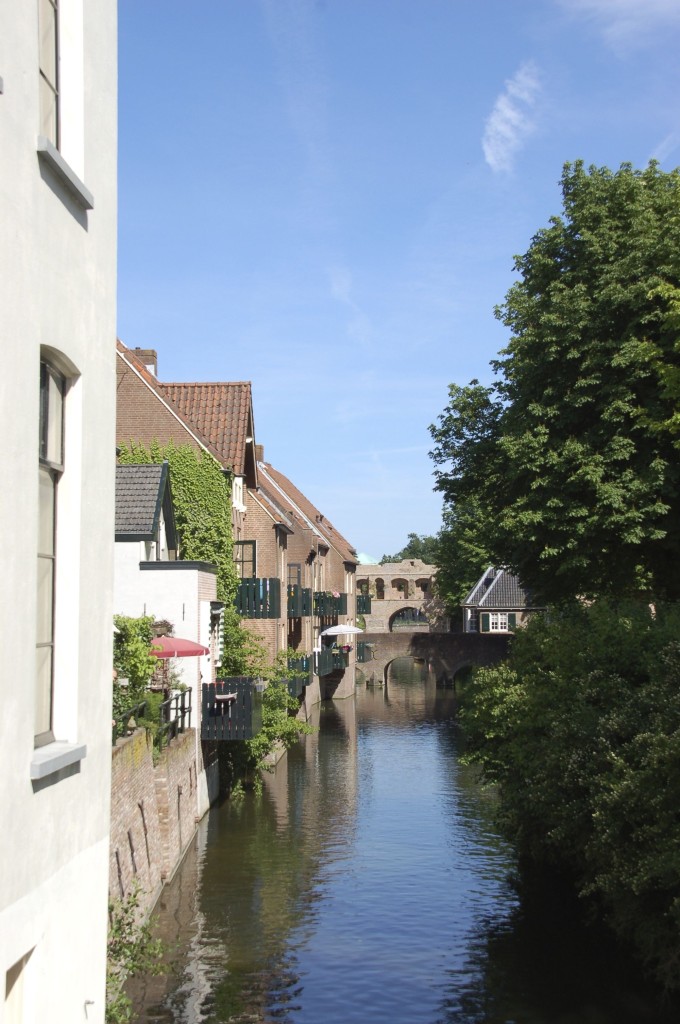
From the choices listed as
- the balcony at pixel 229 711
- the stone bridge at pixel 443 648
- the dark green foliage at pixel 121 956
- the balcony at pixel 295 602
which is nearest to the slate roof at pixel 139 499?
the balcony at pixel 229 711

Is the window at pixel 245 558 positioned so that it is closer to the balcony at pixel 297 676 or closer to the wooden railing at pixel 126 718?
the balcony at pixel 297 676

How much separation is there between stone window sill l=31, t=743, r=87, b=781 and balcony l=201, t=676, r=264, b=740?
19.6m

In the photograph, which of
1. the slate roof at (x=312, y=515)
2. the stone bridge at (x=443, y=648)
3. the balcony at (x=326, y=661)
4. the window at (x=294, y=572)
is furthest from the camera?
the stone bridge at (x=443, y=648)

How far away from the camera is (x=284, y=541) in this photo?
42406mm

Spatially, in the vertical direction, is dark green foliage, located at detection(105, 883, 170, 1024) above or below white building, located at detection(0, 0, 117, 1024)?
below

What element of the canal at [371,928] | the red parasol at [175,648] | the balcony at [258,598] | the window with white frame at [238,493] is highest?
the window with white frame at [238,493]

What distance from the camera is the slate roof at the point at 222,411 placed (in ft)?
114

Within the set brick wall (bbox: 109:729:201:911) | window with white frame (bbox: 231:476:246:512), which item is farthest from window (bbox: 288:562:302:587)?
brick wall (bbox: 109:729:201:911)

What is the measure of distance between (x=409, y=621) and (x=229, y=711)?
3427 inches

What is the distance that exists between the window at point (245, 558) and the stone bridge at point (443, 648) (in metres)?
25.8

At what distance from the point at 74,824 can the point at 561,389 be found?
19.6 m

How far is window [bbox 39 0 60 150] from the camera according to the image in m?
6.05

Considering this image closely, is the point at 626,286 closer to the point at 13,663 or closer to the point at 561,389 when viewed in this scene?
the point at 561,389

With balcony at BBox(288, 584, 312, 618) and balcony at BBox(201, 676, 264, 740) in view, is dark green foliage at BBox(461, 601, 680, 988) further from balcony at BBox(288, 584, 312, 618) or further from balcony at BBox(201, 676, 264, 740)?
balcony at BBox(288, 584, 312, 618)
